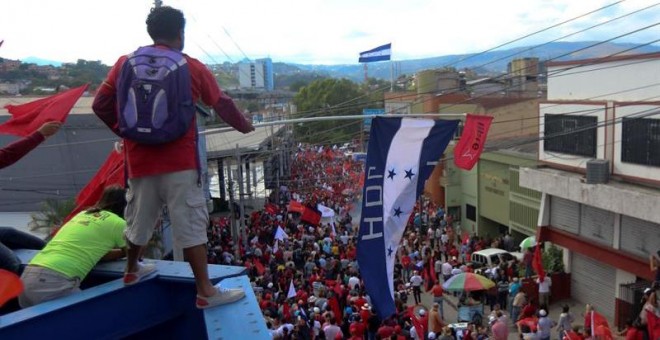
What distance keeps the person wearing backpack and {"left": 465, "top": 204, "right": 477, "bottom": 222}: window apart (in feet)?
89.1

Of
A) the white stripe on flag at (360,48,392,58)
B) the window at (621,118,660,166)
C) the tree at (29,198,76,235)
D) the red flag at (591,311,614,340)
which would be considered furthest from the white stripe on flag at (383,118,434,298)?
the white stripe on flag at (360,48,392,58)

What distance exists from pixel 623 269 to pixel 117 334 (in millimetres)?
15712

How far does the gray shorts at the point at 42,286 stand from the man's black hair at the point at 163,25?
4.75ft

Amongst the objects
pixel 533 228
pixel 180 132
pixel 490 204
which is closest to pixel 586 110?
pixel 533 228

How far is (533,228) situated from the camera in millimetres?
23328

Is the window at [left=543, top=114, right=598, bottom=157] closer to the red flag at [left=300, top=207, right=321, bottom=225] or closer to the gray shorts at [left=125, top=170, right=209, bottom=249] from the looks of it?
the red flag at [left=300, top=207, right=321, bottom=225]

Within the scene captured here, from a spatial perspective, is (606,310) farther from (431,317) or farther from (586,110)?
(431,317)

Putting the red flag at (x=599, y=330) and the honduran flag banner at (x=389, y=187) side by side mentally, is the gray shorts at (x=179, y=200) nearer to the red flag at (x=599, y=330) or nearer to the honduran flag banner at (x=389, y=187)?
the honduran flag banner at (x=389, y=187)

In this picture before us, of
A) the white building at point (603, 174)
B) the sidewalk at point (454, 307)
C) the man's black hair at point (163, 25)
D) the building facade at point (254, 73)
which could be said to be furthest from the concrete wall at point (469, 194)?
the man's black hair at point (163, 25)

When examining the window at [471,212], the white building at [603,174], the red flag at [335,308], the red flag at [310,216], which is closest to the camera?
the red flag at [335,308]

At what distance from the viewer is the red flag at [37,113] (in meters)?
5.30

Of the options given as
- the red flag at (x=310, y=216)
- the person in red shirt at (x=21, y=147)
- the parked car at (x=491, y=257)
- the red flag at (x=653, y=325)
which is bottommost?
the parked car at (x=491, y=257)

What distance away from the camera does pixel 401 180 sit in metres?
7.52

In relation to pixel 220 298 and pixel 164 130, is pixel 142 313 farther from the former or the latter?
pixel 164 130
